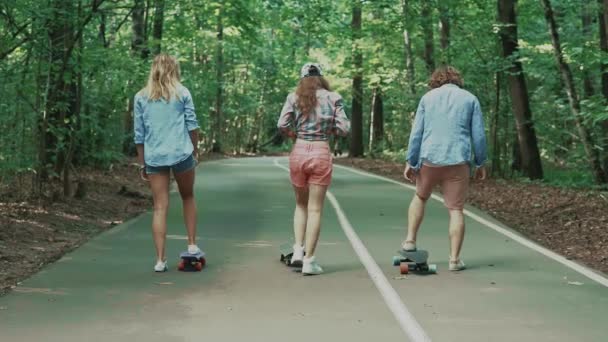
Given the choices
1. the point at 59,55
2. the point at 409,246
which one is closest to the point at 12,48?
the point at 59,55

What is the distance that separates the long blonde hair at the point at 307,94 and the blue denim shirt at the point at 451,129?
1.11m

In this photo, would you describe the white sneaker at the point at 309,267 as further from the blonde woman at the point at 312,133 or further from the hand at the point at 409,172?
the hand at the point at 409,172

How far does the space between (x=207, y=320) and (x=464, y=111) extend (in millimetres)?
3822

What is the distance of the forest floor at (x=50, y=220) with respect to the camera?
10.3 meters

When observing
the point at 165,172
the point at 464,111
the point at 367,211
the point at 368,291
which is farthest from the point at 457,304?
the point at 367,211

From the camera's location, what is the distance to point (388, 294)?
A: 27.3ft

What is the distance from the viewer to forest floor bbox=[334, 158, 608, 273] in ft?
38.7

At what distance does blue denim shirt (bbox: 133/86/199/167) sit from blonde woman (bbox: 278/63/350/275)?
98 centimetres

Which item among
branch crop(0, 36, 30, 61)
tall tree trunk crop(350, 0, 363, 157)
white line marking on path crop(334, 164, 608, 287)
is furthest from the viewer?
tall tree trunk crop(350, 0, 363, 157)

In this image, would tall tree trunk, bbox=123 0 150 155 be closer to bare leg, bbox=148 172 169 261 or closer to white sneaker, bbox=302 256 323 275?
bare leg, bbox=148 172 169 261

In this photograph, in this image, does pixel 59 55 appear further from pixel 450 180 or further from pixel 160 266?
pixel 450 180

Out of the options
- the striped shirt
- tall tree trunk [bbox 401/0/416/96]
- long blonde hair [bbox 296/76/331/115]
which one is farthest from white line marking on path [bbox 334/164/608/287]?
tall tree trunk [bbox 401/0/416/96]

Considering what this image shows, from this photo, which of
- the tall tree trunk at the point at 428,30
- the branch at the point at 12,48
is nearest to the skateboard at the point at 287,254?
the branch at the point at 12,48

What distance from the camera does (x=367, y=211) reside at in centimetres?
1594
